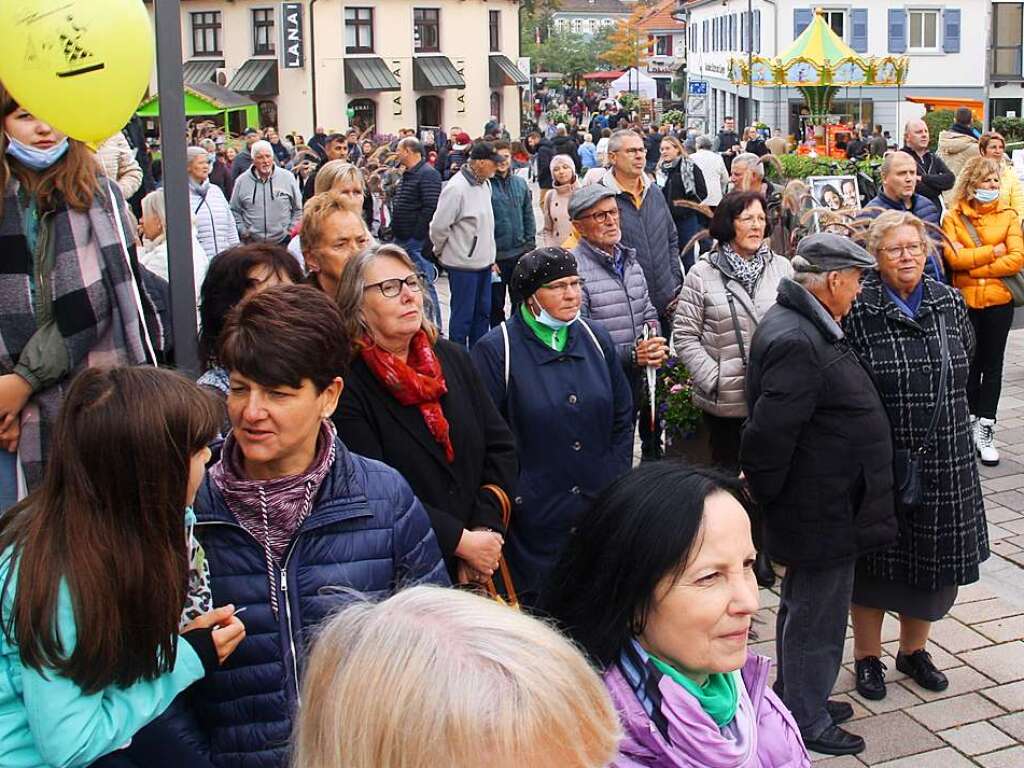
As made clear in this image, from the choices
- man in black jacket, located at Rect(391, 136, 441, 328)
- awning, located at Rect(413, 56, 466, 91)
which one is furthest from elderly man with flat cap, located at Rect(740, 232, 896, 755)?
awning, located at Rect(413, 56, 466, 91)

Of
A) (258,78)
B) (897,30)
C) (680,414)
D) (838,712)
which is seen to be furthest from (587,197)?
(897,30)

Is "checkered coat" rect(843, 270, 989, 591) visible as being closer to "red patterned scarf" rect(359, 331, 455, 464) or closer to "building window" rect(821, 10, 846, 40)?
"red patterned scarf" rect(359, 331, 455, 464)

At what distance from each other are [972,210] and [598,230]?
2929 mm

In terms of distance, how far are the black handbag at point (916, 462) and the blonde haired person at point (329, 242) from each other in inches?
83.6

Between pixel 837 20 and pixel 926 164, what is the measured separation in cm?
4427

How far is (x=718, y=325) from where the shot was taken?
6234 mm

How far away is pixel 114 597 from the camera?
241cm

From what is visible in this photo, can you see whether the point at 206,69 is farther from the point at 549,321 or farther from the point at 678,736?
the point at 678,736

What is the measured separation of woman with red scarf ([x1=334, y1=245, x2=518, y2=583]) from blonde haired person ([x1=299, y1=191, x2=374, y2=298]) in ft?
2.09

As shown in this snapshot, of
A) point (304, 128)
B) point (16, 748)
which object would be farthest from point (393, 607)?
point (304, 128)

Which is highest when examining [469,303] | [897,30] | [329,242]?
[897,30]

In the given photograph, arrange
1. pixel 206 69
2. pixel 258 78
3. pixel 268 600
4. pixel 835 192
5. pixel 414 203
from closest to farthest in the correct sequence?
pixel 268 600, pixel 835 192, pixel 414 203, pixel 258 78, pixel 206 69

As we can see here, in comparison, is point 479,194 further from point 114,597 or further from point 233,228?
point 114,597

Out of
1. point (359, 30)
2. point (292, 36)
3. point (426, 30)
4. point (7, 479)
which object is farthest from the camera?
point (426, 30)
